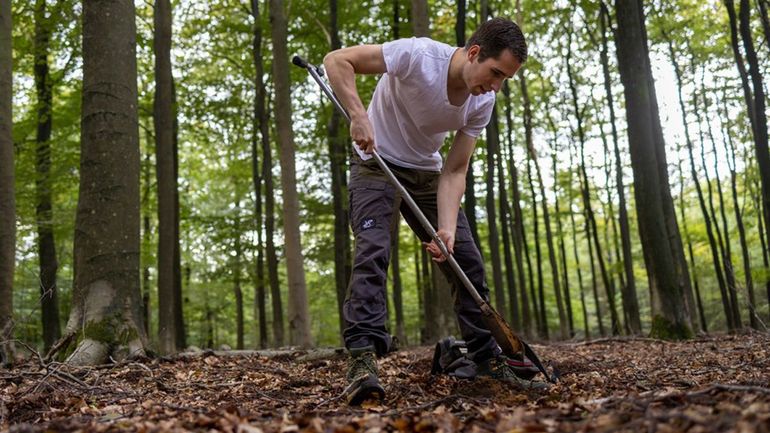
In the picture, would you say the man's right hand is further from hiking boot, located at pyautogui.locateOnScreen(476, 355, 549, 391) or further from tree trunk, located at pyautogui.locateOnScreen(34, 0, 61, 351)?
tree trunk, located at pyautogui.locateOnScreen(34, 0, 61, 351)

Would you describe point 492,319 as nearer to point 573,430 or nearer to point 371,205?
point 371,205

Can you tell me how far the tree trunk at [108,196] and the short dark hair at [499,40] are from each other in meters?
3.06

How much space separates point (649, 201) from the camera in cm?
825

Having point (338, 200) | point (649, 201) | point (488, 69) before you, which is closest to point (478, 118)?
point (488, 69)

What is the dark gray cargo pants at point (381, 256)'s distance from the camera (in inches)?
124

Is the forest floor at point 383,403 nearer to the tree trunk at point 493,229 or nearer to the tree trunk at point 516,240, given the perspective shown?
the tree trunk at point 493,229

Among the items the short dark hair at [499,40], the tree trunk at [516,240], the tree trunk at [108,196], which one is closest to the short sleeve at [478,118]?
the short dark hair at [499,40]

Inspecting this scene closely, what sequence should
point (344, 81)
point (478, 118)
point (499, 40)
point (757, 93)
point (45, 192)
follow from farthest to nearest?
point (45, 192), point (757, 93), point (478, 118), point (344, 81), point (499, 40)

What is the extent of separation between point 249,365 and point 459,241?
7.58ft

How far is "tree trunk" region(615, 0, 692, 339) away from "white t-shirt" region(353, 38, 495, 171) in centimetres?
551

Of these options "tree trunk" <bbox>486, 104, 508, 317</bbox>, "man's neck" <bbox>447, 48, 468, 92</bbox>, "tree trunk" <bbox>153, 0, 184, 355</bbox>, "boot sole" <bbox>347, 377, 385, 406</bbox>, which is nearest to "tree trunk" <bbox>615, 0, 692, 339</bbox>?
"tree trunk" <bbox>486, 104, 508, 317</bbox>

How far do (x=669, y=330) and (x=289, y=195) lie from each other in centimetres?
589

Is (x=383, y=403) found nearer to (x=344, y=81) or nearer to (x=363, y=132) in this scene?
(x=363, y=132)

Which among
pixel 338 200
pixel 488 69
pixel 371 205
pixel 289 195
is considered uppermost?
pixel 338 200
